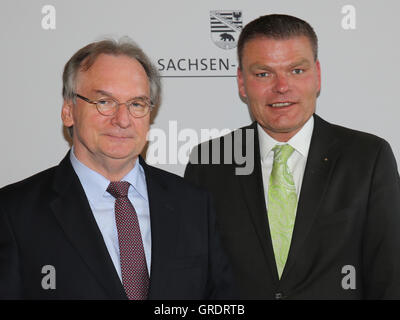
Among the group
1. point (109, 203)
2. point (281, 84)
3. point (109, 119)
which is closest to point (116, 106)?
point (109, 119)

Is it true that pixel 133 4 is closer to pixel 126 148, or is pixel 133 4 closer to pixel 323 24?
pixel 323 24

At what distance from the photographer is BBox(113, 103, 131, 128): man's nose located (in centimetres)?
207

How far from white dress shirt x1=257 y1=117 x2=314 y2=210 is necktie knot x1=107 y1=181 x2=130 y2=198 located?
66cm

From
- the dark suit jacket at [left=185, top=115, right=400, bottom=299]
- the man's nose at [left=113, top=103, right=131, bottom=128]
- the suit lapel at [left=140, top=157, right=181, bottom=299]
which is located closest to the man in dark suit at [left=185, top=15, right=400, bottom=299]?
the dark suit jacket at [left=185, top=115, right=400, bottom=299]

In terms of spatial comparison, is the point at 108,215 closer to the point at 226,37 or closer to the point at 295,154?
the point at 295,154

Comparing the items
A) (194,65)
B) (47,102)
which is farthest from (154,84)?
(47,102)

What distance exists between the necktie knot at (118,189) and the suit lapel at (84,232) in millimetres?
119

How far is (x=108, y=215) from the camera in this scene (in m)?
2.10

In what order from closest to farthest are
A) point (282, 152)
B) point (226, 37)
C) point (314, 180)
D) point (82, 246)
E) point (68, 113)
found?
point (82, 246)
point (68, 113)
point (314, 180)
point (282, 152)
point (226, 37)

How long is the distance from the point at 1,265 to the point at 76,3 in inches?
66.6

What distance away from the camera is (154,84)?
2.27m

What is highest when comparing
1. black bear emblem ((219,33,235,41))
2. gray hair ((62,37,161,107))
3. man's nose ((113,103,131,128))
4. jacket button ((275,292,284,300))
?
black bear emblem ((219,33,235,41))

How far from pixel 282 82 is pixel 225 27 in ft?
2.49

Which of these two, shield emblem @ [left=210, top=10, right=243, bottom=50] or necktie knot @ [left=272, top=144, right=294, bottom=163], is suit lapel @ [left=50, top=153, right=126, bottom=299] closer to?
necktie knot @ [left=272, top=144, right=294, bottom=163]
